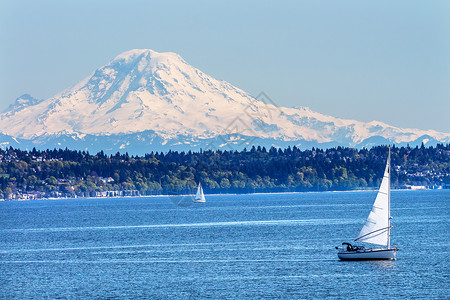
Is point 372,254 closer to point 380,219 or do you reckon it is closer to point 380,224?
point 380,224

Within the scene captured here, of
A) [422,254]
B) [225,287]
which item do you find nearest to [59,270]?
[225,287]

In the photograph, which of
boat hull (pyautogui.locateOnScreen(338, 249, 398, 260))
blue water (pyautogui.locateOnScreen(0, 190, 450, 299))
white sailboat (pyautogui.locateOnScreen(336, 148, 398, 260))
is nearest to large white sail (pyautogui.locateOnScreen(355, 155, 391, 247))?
white sailboat (pyautogui.locateOnScreen(336, 148, 398, 260))

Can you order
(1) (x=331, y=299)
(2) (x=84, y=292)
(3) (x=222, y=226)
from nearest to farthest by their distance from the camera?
(1) (x=331, y=299) < (2) (x=84, y=292) < (3) (x=222, y=226)

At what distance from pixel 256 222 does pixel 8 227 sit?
47421mm

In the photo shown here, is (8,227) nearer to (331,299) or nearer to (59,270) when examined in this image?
(59,270)

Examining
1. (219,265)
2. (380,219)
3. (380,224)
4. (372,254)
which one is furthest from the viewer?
(219,265)

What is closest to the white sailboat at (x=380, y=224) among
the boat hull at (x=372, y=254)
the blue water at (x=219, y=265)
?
the boat hull at (x=372, y=254)

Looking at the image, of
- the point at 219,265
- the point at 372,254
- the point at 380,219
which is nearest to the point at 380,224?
the point at 380,219

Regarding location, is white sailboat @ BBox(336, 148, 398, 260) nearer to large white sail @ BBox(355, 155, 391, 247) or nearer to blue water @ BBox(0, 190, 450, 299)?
large white sail @ BBox(355, 155, 391, 247)

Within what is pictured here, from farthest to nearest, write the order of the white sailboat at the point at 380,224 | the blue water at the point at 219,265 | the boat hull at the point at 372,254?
the boat hull at the point at 372,254 → the white sailboat at the point at 380,224 → the blue water at the point at 219,265

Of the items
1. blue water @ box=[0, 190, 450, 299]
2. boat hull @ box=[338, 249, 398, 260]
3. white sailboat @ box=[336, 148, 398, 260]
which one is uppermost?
white sailboat @ box=[336, 148, 398, 260]

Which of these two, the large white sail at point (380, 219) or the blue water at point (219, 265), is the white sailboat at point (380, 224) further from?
the blue water at point (219, 265)

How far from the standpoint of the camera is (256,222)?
545 ft

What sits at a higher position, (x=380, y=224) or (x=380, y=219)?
(x=380, y=219)
